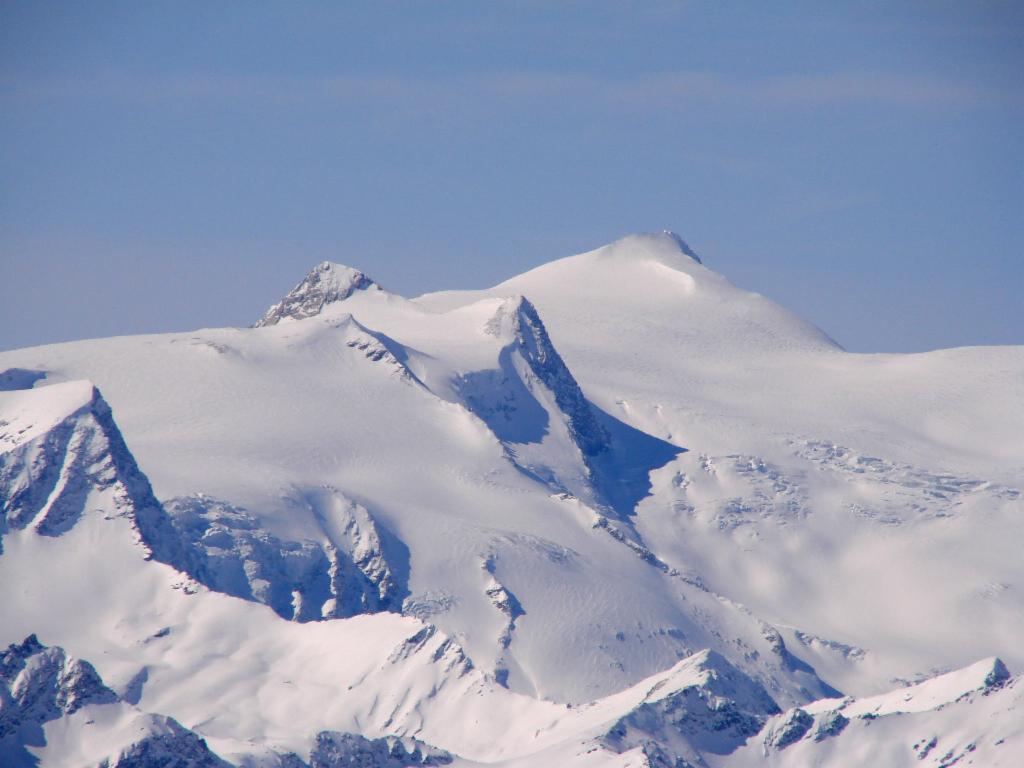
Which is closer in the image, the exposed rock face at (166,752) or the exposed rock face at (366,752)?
the exposed rock face at (166,752)

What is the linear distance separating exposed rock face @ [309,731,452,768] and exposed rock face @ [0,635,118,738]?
1436cm

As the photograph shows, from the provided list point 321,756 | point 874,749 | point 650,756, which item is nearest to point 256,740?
point 321,756

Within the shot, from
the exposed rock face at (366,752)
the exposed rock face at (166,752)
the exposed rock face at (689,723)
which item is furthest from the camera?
the exposed rock face at (689,723)

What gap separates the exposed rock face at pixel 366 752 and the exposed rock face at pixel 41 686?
565 inches

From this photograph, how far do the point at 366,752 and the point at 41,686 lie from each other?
22.1 meters

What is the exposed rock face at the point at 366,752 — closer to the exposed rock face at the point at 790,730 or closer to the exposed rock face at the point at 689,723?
the exposed rock face at the point at 689,723

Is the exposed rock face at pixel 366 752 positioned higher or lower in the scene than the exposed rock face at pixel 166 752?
lower

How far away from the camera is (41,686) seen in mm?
181500

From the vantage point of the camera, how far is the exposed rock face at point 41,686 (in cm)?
18000

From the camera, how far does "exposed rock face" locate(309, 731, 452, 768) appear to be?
599 feet

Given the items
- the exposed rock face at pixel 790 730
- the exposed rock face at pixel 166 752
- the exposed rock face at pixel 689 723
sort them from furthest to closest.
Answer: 1. the exposed rock face at pixel 790 730
2. the exposed rock face at pixel 689 723
3. the exposed rock face at pixel 166 752

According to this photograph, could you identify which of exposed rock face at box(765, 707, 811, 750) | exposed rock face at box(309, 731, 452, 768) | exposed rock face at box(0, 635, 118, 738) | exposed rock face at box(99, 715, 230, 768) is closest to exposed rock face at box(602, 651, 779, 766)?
exposed rock face at box(765, 707, 811, 750)

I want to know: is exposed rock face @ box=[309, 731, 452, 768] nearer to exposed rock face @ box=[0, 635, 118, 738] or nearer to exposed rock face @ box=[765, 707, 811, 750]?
exposed rock face @ box=[0, 635, 118, 738]

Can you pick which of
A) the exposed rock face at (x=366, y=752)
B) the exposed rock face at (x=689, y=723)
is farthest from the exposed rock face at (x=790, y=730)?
the exposed rock face at (x=366, y=752)
